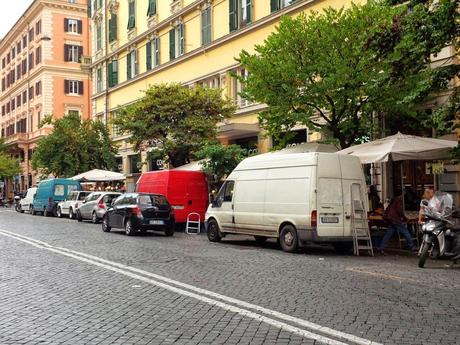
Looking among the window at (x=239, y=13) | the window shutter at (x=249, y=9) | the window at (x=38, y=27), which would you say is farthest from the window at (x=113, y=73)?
the window at (x=38, y=27)

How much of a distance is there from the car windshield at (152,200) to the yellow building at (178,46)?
13.8 ft

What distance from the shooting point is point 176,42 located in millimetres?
35812

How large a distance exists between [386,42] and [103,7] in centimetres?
3684

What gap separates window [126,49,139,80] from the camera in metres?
41.1

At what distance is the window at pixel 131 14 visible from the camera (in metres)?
41.2

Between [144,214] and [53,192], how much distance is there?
16.2 metres

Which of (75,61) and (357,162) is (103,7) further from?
(357,162)

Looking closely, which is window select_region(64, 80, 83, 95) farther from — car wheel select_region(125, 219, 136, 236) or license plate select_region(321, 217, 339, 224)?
license plate select_region(321, 217, 339, 224)

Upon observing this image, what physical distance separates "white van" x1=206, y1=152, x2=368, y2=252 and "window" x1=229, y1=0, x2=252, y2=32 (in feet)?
49.5

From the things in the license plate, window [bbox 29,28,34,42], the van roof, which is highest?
window [bbox 29,28,34,42]

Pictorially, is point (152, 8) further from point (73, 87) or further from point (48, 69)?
point (73, 87)

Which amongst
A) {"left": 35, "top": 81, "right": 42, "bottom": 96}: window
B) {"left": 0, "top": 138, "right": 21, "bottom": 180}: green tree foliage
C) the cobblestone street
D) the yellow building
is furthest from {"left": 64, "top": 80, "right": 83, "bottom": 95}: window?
the cobblestone street

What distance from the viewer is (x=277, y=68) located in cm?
1695

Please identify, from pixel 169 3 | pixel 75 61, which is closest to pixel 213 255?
pixel 169 3
